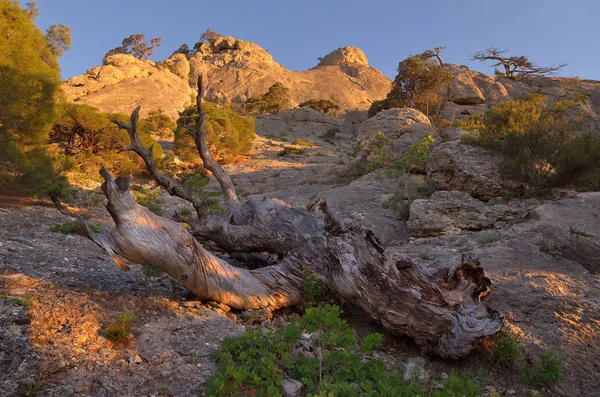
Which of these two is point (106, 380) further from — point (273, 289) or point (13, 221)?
point (13, 221)

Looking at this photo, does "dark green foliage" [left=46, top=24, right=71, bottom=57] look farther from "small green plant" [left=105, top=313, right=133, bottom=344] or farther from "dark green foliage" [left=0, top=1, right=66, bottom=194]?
"small green plant" [left=105, top=313, right=133, bottom=344]

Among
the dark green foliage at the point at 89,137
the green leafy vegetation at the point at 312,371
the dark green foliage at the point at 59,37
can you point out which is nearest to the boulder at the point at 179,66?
the dark green foliage at the point at 59,37

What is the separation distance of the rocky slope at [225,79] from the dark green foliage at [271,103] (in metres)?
9.48

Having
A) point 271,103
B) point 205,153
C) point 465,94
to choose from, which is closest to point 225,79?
point 271,103

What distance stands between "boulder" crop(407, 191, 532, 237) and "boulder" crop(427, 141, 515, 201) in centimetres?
140

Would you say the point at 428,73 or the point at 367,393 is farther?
the point at 428,73

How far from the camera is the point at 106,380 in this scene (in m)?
3.08

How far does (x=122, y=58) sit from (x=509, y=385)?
163 feet

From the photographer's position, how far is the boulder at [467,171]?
39.2 ft

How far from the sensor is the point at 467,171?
40.3ft

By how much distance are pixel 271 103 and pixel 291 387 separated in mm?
52136

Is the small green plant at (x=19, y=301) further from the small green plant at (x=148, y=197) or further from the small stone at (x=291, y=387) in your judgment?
the small green plant at (x=148, y=197)

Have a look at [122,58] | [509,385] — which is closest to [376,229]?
[509,385]

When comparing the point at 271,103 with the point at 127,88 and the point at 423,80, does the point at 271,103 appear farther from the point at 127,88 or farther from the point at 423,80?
the point at 423,80
